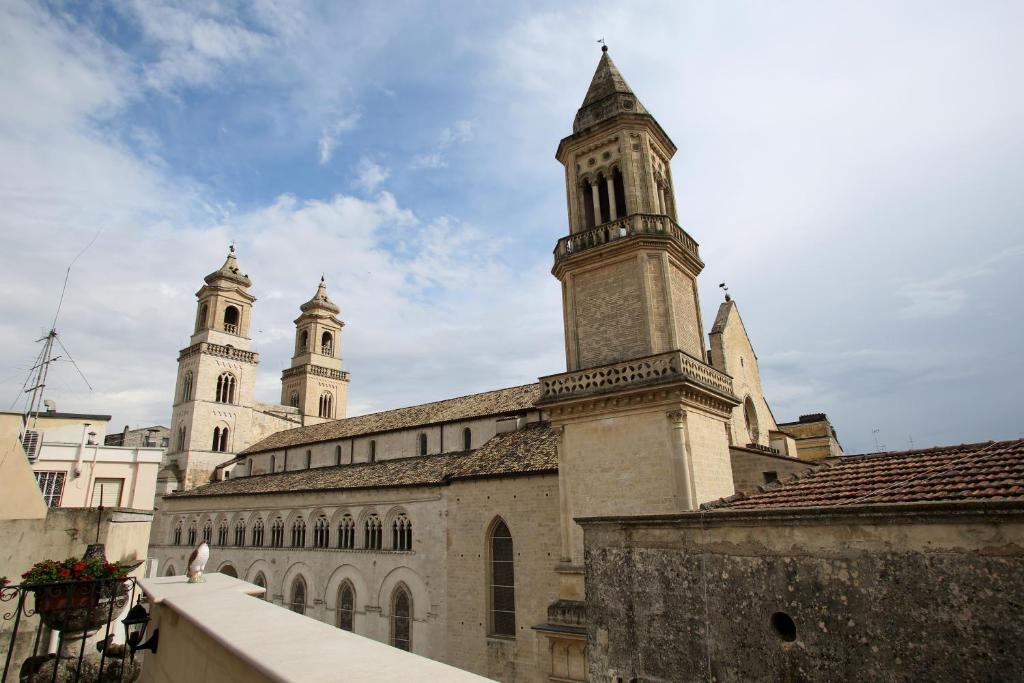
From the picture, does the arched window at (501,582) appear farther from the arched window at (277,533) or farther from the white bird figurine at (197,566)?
the arched window at (277,533)

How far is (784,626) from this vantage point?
6.73 meters

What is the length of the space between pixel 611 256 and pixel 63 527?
1501cm

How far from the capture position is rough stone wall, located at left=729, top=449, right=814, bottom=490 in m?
16.7

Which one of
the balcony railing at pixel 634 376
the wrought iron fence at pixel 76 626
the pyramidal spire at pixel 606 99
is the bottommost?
the wrought iron fence at pixel 76 626

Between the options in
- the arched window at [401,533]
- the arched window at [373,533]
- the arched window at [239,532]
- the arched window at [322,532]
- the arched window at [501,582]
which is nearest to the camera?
the arched window at [501,582]

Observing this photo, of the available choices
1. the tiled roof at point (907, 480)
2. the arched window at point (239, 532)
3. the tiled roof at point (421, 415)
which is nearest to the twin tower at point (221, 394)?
the tiled roof at point (421, 415)

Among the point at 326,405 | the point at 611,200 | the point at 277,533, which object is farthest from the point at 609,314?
the point at 326,405

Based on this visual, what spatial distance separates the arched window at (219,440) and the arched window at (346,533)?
79.6 feet

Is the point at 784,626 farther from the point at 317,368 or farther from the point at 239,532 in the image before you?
the point at 317,368

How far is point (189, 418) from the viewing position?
151 ft

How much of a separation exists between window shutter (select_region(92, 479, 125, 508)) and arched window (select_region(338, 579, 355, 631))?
38.0 feet

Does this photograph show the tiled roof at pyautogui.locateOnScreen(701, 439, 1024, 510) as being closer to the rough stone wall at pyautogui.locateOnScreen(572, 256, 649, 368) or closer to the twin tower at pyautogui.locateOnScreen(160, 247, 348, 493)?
the rough stone wall at pyautogui.locateOnScreen(572, 256, 649, 368)

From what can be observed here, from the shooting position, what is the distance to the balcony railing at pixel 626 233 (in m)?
17.1

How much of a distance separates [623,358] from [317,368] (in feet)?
156
